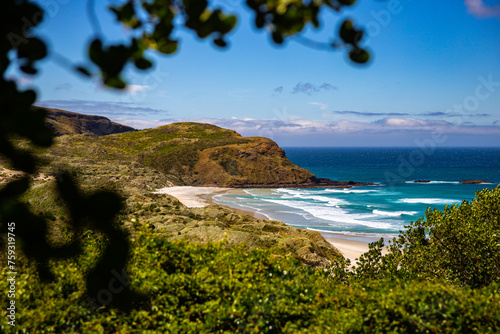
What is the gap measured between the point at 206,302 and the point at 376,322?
214cm

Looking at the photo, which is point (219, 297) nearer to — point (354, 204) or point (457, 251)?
point (457, 251)

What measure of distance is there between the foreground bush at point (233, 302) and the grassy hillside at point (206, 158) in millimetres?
64573

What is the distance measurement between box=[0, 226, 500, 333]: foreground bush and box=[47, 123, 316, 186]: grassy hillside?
6457 centimetres

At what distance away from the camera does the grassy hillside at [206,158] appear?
75438mm

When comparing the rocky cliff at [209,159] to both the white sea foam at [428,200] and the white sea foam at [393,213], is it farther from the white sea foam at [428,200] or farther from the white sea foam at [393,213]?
the white sea foam at [393,213]

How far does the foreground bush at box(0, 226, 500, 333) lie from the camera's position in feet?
13.7

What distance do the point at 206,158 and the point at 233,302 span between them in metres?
79.0

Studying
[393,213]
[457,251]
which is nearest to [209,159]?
[393,213]

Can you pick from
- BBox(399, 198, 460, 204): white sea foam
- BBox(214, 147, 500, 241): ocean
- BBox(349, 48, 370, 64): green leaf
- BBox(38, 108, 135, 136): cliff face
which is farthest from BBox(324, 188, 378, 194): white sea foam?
BBox(38, 108, 135, 136): cliff face

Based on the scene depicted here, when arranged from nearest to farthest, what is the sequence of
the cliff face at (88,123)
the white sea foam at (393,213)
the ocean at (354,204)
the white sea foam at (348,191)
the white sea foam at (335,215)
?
1. the ocean at (354,204)
2. the white sea foam at (335,215)
3. the white sea foam at (393,213)
4. the white sea foam at (348,191)
5. the cliff face at (88,123)

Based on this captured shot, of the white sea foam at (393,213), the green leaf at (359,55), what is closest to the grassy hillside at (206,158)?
the white sea foam at (393,213)

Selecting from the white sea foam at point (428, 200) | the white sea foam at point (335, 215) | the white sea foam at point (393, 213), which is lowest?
the white sea foam at point (335, 215)

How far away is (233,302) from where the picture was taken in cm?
485

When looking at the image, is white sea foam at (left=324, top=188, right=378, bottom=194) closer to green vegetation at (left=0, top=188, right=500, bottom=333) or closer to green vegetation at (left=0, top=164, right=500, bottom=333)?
green vegetation at (left=0, top=164, right=500, bottom=333)
